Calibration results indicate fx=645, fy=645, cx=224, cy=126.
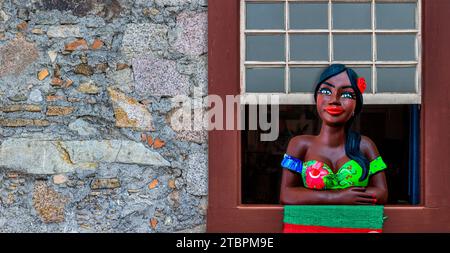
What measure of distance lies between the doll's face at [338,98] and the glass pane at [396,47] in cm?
33

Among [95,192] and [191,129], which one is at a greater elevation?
[191,129]

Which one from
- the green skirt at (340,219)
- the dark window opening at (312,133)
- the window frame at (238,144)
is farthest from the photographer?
the dark window opening at (312,133)

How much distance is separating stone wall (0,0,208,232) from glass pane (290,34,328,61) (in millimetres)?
587

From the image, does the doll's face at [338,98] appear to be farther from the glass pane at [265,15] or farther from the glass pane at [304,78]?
the glass pane at [265,15]

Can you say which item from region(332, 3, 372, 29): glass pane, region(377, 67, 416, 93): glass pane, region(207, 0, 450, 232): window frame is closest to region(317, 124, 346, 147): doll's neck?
region(377, 67, 416, 93): glass pane

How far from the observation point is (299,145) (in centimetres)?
417

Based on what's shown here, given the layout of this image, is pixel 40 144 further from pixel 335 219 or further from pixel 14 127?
pixel 335 219

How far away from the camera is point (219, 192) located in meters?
4.17

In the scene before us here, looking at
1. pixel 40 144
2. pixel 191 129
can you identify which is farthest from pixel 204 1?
pixel 40 144

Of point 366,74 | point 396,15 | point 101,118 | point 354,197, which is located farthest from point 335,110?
point 101,118

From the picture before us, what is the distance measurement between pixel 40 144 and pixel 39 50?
61 centimetres

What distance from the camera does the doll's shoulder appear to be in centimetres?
416

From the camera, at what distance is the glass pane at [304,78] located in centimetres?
421

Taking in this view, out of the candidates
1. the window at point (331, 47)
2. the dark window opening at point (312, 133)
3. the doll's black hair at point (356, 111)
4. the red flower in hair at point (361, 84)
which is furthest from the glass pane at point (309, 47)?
the dark window opening at point (312, 133)
